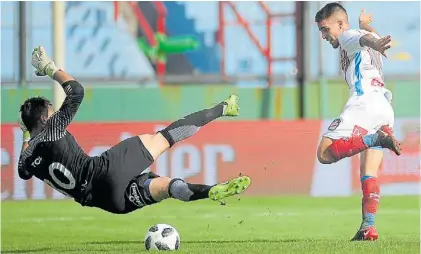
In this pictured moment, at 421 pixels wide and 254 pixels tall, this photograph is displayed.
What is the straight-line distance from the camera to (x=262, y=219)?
14469mm

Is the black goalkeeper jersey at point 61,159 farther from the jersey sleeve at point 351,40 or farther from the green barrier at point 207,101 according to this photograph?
the green barrier at point 207,101

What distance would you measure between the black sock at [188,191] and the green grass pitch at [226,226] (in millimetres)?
545

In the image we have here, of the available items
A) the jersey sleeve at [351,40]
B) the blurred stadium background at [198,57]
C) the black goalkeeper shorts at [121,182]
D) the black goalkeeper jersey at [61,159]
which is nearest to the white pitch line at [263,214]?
the jersey sleeve at [351,40]

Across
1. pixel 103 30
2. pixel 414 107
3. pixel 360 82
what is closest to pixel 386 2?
pixel 414 107

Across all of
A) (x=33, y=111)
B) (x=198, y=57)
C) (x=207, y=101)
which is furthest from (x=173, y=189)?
(x=198, y=57)

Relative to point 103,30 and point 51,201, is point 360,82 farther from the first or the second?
point 103,30

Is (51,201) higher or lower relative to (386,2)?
lower

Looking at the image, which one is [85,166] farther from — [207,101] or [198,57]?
[198,57]

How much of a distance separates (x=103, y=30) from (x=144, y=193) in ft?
42.7

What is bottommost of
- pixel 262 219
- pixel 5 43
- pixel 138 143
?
pixel 262 219

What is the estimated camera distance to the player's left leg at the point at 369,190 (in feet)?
35.0

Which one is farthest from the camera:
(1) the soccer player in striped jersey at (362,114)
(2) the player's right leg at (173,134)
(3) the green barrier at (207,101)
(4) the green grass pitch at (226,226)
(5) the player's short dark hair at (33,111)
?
(3) the green barrier at (207,101)

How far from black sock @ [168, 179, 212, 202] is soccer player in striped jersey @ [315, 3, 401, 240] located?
156 centimetres

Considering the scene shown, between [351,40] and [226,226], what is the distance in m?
3.55
